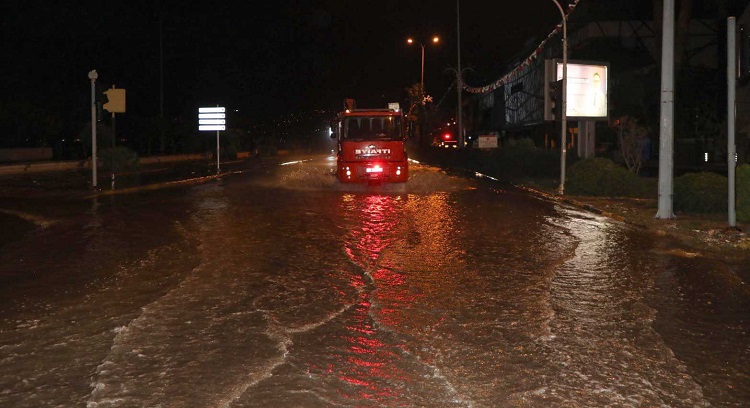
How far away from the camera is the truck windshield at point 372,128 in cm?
2777

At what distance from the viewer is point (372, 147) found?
27.5 m

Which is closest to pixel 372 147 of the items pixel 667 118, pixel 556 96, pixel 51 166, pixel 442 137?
pixel 556 96

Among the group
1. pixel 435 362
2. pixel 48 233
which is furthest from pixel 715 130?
pixel 435 362

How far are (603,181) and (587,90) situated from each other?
8090mm

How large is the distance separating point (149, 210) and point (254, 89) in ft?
202

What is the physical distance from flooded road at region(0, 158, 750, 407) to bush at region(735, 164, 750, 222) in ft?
8.09

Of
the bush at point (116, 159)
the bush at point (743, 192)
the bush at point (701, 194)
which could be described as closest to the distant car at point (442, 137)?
the bush at point (116, 159)

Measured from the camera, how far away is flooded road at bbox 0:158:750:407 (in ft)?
19.2

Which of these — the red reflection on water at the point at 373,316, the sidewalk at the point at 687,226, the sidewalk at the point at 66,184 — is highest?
the sidewalk at the point at 66,184

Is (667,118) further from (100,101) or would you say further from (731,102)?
(100,101)

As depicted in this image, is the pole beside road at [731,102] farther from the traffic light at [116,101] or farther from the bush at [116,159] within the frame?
the bush at [116,159]

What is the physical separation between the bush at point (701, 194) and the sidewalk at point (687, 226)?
62 cm

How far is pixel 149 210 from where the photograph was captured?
62.0ft

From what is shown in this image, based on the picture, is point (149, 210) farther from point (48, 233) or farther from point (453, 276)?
point (453, 276)
